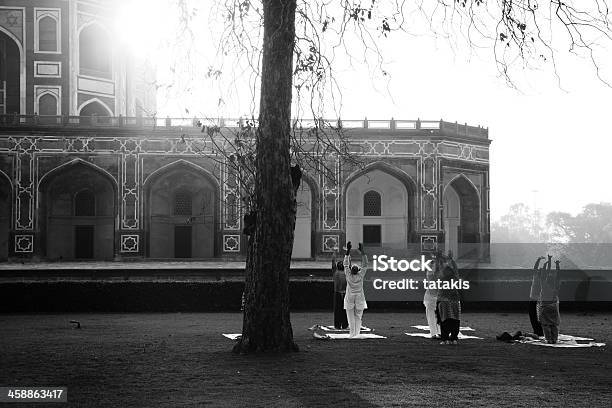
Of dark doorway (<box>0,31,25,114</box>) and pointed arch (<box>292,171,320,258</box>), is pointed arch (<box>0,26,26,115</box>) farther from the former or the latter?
pointed arch (<box>292,171,320,258</box>)

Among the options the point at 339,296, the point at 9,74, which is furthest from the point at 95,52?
the point at 339,296

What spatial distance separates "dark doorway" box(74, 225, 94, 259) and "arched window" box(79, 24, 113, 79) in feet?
26.7

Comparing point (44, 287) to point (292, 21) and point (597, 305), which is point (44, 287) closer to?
point (292, 21)

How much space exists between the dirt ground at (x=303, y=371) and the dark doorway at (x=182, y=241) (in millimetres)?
24450

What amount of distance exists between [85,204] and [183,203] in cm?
453

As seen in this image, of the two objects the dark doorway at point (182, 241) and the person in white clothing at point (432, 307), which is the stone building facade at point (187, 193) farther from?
the person in white clothing at point (432, 307)

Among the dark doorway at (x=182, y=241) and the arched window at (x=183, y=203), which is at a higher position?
the arched window at (x=183, y=203)

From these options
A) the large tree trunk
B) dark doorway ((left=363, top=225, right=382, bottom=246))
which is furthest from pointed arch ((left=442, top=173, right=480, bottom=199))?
the large tree trunk

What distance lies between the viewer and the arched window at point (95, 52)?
42406 mm

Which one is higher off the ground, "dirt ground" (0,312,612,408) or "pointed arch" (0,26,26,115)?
"pointed arch" (0,26,26,115)

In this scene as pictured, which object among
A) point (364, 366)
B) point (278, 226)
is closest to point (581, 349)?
point (364, 366)

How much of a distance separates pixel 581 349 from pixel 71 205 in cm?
3082

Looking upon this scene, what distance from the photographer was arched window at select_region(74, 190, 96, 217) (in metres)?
39.3

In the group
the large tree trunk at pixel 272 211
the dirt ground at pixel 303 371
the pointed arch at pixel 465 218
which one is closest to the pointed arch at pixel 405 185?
the pointed arch at pixel 465 218
